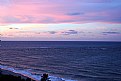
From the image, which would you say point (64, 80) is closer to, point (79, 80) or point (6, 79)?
point (79, 80)

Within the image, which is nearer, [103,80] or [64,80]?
[64,80]

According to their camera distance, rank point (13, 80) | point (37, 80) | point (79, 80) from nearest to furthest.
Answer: point (13, 80), point (37, 80), point (79, 80)

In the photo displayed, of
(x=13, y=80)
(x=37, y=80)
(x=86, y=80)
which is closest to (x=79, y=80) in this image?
(x=86, y=80)

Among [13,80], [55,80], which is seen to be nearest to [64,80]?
[55,80]

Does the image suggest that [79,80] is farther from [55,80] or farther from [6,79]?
[6,79]

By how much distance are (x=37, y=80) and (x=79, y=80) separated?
25.2 feet

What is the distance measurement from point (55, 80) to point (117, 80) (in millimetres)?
10849

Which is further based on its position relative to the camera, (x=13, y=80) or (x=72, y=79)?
(x=72, y=79)

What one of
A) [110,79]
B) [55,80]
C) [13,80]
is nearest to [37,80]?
[55,80]

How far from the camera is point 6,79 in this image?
27094 mm

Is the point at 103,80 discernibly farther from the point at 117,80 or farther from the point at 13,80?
the point at 13,80

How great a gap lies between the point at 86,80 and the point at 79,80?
47.0 inches

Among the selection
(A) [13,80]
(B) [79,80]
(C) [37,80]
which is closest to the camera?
(A) [13,80]

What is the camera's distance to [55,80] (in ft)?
124
